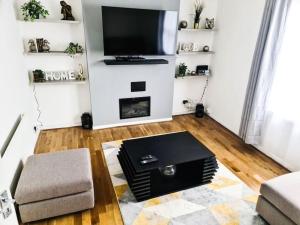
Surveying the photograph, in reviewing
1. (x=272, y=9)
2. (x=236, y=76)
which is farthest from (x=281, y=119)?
(x=272, y=9)

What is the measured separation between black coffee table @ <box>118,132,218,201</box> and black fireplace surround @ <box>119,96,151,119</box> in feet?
4.32

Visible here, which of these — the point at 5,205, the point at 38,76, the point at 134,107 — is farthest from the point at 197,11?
the point at 5,205

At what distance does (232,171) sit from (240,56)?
182cm

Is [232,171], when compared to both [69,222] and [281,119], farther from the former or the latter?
[69,222]

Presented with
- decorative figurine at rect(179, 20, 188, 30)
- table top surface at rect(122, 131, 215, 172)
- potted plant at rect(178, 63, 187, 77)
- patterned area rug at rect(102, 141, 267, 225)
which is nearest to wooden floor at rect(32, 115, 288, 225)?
patterned area rug at rect(102, 141, 267, 225)

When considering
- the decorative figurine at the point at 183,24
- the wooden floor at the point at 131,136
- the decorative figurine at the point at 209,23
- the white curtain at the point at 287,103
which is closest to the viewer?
the wooden floor at the point at 131,136

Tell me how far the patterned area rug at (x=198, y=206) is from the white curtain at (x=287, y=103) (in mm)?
819

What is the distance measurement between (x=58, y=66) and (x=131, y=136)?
1.59 meters

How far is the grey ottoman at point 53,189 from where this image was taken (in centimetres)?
185

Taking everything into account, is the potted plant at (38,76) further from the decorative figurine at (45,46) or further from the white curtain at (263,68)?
the white curtain at (263,68)

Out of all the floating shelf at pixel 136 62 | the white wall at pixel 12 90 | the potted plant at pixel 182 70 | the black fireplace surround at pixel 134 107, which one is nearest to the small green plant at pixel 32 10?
the white wall at pixel 12 90

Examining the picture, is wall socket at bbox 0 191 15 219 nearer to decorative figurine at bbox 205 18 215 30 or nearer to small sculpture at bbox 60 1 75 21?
small sculpture at bbox 60 1 75 21

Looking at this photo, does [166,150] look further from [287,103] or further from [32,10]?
[32,10]

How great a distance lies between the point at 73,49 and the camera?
3.24 m
